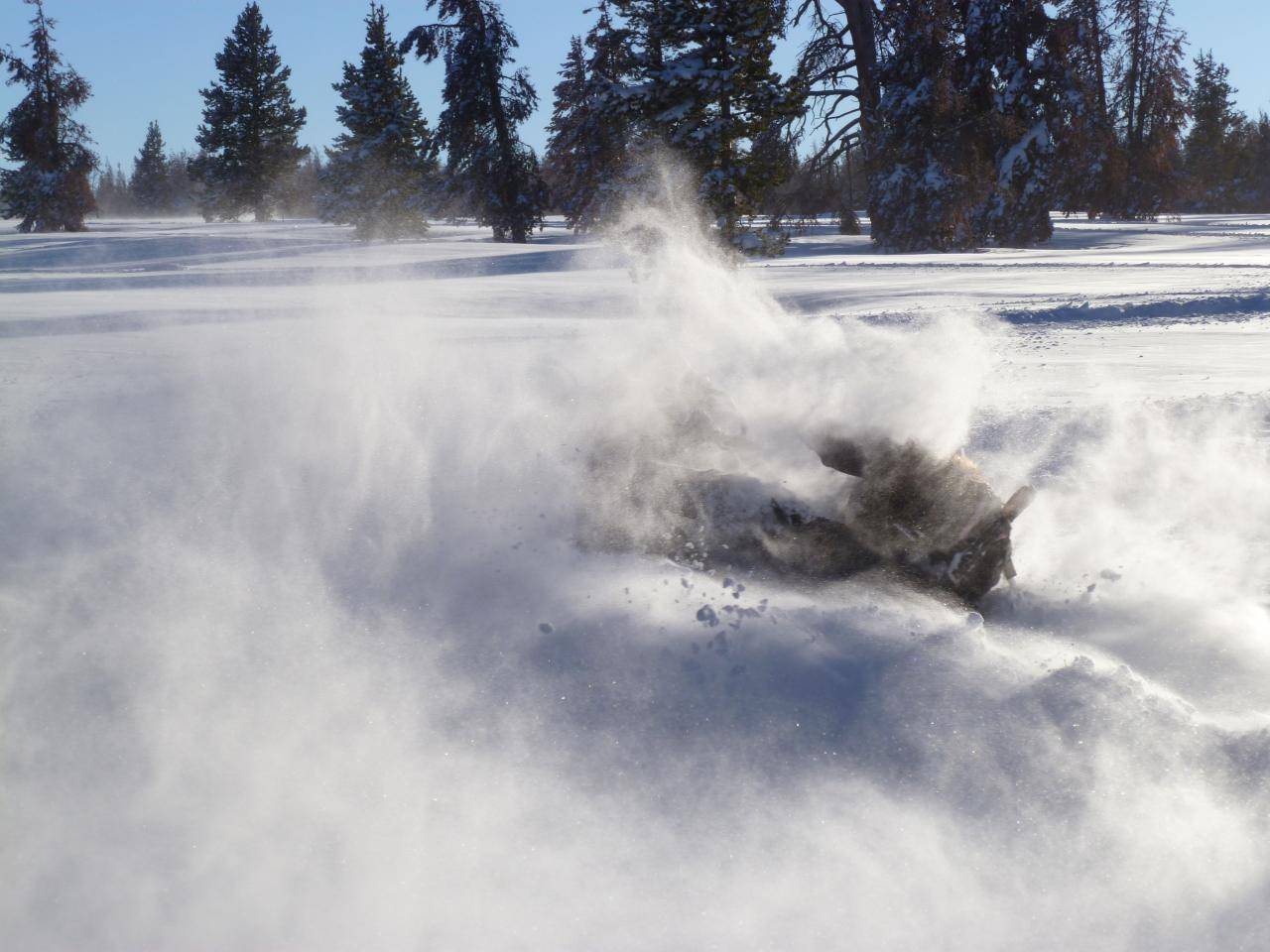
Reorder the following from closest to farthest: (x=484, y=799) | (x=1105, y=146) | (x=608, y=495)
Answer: (x=484, y=799) → (x=608, y=495) → (x=1105, y=146)

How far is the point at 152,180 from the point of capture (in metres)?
74.1

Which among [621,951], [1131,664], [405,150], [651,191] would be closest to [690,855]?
[621,951]

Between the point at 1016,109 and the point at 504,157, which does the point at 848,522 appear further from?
the point at 1016,109

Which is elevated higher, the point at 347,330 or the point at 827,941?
the point at 347,330

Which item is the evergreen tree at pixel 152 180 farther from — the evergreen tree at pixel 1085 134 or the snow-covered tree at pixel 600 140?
the evergreen tree at pixel 1085 134

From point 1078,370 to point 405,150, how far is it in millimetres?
28216

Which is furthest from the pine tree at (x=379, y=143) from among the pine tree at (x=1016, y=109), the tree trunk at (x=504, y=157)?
the pine tree at (x=1016, y=109)

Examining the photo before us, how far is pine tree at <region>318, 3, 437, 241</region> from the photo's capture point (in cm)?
3039

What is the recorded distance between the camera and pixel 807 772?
2.76 meters

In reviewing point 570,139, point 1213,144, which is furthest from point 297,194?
point 1213,144


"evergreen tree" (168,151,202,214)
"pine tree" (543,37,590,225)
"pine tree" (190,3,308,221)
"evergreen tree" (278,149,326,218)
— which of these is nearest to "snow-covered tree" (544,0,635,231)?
"pine tree" (543,37,590,225)

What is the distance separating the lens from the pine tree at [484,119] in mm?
23312

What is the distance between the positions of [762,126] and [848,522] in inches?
679

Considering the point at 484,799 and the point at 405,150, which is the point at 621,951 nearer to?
the point at 484,799
